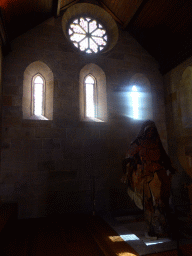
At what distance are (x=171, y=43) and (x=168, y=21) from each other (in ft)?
2.06

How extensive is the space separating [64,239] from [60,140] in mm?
2378

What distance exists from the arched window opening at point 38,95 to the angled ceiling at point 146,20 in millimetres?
1268

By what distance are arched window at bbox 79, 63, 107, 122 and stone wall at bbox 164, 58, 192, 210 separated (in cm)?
207

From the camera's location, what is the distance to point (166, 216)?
10.4ft

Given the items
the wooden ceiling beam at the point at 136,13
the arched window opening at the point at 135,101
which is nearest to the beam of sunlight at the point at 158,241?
the arched window opening at the point at 135,101

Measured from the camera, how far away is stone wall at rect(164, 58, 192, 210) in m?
4.96

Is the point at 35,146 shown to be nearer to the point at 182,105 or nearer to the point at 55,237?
the point at 55,237

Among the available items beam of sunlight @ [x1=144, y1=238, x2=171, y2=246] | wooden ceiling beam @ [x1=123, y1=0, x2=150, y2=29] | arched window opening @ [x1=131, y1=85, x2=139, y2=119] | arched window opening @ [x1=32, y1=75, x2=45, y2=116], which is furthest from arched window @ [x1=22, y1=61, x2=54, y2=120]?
beam of sunlight @ [x1=144, y1=238, x2=171, y2=246]

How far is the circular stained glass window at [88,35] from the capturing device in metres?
5.69

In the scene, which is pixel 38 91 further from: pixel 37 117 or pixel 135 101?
pixel 135 101

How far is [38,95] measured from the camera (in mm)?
5277

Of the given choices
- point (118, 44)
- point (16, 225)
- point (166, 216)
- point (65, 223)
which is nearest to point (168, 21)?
point (118, 44)

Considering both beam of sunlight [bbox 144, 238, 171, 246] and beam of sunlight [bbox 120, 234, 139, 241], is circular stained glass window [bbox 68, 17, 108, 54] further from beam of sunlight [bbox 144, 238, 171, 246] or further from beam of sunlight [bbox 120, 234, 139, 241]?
beam of sunlight [bbox 144, 238, 171, 246]

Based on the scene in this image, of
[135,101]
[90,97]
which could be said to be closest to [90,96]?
[90,97]
